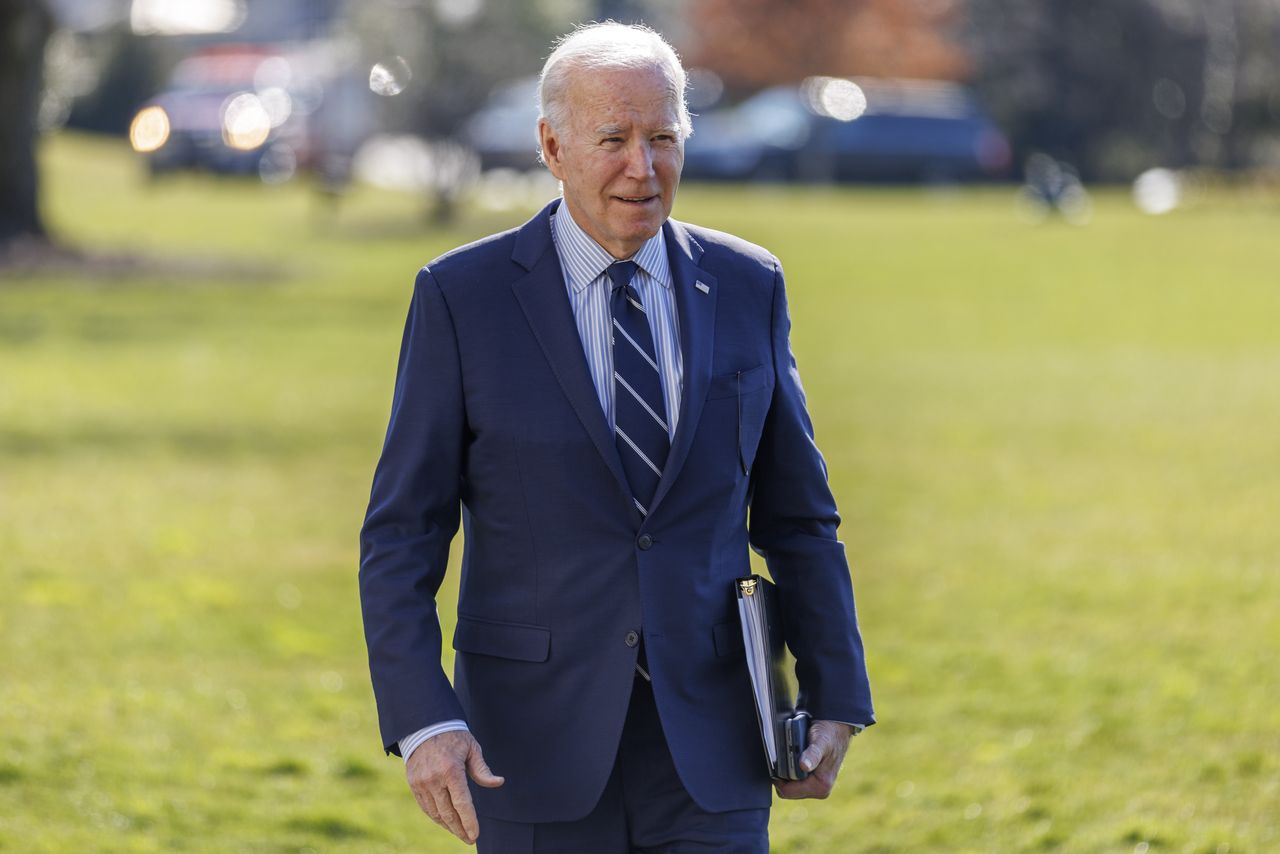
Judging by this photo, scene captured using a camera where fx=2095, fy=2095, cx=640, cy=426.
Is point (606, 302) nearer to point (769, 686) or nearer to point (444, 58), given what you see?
point (769, 686)

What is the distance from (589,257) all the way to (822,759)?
998 mm

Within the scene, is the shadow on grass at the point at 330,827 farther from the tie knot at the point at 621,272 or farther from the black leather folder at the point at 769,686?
the tie knot at the point at 621,272

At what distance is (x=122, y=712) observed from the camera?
7.80 m

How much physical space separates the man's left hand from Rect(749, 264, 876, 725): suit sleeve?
3cm

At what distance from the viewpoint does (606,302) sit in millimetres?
3730

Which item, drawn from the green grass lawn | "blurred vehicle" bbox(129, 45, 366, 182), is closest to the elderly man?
the green grass lawn

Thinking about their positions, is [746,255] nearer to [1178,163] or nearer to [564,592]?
[564,592]

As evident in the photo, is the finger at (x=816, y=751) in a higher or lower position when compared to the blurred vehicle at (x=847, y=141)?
higher

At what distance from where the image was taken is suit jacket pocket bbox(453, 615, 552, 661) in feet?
12.0

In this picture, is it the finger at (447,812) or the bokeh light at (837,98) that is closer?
the finger at (447,812)

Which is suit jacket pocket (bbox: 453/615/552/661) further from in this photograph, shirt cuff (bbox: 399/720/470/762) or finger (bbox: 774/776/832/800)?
finger (bbox: 774/776/832/800)

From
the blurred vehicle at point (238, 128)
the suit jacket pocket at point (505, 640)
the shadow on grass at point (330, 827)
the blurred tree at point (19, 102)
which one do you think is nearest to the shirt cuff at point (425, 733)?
the suit jacket pocket at point (505, 640)

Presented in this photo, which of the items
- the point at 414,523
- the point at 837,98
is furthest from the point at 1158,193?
the point at 414,523

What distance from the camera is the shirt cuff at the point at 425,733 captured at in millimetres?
3555
